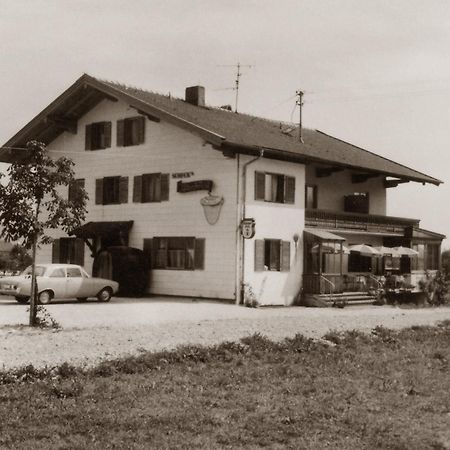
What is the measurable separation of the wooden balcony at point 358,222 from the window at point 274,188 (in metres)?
1.50

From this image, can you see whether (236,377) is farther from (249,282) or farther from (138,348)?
(249,282)

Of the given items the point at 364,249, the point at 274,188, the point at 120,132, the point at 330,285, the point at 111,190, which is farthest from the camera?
the point at 111,190

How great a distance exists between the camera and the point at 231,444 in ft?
23.9


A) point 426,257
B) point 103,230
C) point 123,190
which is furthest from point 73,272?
point 426,257

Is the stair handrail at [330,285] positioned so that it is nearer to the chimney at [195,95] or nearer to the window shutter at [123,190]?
the window shutter at [123,190]

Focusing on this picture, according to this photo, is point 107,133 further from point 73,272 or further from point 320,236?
point 320,236

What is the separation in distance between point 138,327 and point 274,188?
13.3 meters

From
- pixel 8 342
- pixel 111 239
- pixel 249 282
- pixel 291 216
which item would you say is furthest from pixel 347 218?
pixel 8 342

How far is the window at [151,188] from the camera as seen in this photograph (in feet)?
96.8

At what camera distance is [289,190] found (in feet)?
96.7

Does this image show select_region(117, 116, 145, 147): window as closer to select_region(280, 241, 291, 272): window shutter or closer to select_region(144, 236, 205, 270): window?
select_region(144, 236, 205, 270): window

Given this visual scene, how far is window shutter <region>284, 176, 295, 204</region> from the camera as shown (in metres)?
29.3

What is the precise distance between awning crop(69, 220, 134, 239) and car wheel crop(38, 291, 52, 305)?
19.6ft

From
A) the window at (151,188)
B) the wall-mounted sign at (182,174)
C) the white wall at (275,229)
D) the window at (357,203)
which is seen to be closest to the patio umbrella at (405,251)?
the window at (357,203)
